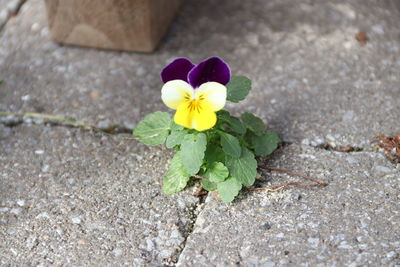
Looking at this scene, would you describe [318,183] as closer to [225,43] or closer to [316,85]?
[316,85]

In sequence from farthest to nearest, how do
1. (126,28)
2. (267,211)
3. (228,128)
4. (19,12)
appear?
(19,12) → (126,28) → (228,128) → (267,211)

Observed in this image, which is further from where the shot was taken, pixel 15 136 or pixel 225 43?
pixel 225 43

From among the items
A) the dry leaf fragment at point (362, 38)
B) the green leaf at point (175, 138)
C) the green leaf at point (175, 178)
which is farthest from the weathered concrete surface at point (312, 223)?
the dry leaf fragment at point (362, 38)

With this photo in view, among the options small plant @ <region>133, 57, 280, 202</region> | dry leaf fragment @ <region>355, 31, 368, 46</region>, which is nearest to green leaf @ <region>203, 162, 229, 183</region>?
small plant @ <region>133, 57, 280, 202</region>

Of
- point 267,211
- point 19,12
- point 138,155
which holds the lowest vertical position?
point 19,12

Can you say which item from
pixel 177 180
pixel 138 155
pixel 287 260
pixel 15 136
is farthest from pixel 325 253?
pixel 15 136

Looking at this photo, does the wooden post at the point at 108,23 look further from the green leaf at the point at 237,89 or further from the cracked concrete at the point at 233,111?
the green leaf at the point at 237,89

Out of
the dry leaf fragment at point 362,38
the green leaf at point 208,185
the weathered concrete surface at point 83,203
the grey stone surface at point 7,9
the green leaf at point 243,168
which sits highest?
the green leaf at point 243,168
